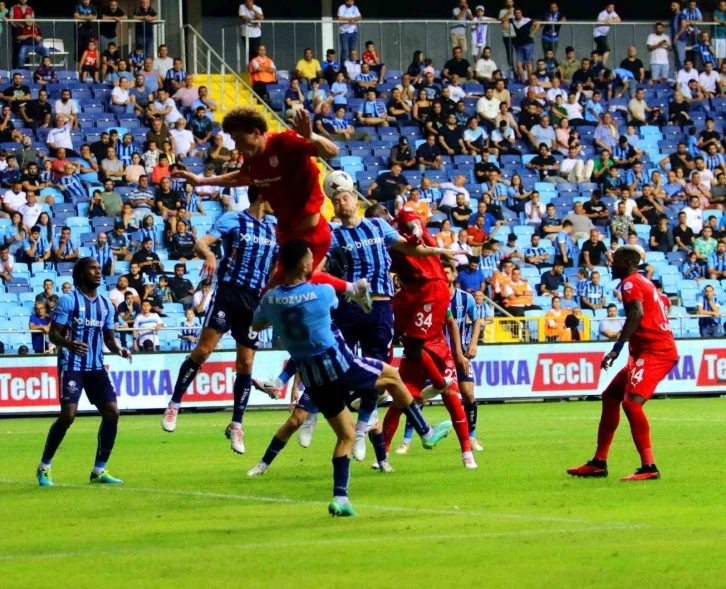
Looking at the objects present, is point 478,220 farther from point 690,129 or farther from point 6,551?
point 6,551

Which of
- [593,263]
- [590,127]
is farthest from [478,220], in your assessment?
[590,127]

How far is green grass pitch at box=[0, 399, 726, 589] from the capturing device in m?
8.14

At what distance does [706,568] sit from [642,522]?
1860mm

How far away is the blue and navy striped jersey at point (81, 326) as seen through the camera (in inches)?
519

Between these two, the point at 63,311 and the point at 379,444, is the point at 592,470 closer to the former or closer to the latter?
the point at 379,444

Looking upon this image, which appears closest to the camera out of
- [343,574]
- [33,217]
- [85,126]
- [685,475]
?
[343,574]

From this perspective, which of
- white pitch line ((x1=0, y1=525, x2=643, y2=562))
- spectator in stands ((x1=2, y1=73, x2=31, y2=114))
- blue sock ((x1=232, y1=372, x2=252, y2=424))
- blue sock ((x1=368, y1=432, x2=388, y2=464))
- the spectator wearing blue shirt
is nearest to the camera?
white pitch line ((x1=0, y1=525, x2=643, y2=562))

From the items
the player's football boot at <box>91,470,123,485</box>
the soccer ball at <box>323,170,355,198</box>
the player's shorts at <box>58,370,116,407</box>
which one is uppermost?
the soccer ball at <box>323,170,355,198</box>

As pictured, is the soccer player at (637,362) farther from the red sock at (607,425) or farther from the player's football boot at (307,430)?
the player's football boot at (307,430)

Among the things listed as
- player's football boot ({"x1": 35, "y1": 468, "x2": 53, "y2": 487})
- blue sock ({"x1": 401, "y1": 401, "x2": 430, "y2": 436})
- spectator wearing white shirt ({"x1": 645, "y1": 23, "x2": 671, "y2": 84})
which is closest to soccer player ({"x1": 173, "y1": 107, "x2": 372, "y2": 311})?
blue sock ({"x1": 401, "y1": 401, "x2": 430, "y2": 436})

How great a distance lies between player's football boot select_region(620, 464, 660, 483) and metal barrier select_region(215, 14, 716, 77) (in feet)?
76.2

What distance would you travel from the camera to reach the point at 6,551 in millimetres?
9219

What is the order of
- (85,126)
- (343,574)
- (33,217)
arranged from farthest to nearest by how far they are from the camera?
(85,126)
(33,217)
(343,574)

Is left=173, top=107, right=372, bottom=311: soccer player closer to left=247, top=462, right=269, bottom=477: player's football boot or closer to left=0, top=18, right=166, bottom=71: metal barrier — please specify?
left=247, top=462, right=269, bottom=477: player's football boot
